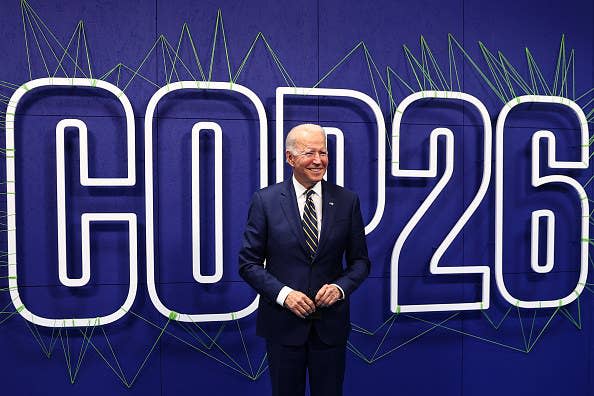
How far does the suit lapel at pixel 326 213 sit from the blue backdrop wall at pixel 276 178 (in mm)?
605

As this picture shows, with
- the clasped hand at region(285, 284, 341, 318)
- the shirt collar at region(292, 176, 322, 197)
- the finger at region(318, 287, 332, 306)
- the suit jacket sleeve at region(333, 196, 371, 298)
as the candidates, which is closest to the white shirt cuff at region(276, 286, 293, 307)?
the clasped hand at region(285, 284, 341, 318)

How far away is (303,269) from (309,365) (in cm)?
41

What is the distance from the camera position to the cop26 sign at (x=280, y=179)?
235 cm

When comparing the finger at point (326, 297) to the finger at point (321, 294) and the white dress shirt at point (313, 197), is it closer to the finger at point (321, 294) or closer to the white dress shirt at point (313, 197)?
the finger at point (321, 294)

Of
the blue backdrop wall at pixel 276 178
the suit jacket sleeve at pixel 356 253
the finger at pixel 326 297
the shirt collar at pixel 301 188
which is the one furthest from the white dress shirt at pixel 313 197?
the blue backdrop wall at pixel 276 178

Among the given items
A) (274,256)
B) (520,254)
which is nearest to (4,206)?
(274,256)

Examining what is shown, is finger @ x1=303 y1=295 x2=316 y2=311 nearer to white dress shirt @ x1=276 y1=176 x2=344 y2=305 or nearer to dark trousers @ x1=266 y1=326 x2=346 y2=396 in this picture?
dark trousers @ x1=266 y1=326 x2=346 y2=396

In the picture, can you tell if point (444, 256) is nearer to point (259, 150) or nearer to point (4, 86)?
point (259, 150)

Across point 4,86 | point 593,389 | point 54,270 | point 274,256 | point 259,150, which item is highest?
point 4,86

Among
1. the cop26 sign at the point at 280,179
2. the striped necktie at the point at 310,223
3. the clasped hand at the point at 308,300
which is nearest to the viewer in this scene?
the clasped hand at the point at 308,300

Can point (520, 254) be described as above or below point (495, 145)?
below

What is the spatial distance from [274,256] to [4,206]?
153 cm

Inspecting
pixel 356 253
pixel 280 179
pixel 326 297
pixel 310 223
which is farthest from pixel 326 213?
pixel 280 179

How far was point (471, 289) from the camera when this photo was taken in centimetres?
281
